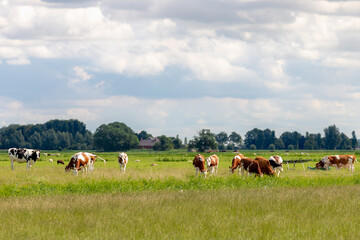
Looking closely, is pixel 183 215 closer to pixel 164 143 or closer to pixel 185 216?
pixel 185 216

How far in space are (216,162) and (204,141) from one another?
314 ft

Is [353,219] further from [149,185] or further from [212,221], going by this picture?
[149,185]

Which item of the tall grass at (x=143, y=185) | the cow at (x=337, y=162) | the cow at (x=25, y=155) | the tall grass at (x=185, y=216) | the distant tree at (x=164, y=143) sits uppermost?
the distant tree at (x=164, y=143)

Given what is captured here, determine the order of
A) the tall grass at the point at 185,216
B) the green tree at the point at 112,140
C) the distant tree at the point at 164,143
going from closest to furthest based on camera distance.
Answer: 1. the tall grass at the point at 185,216
2. the distant tree at the point at 164,143
3. the green tree at the point at 112,140

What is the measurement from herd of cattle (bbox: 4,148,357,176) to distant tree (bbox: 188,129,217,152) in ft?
280

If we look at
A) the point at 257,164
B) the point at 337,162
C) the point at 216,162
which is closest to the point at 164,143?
the point at 337,162

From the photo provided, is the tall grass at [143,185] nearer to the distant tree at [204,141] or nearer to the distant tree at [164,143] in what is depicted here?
the distant tree at [204,141]

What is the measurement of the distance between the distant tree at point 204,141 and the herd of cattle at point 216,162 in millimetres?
85208

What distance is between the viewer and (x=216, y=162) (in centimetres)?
3638

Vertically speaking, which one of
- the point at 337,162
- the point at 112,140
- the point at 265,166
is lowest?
the point at 337,162

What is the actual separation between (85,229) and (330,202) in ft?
30.5

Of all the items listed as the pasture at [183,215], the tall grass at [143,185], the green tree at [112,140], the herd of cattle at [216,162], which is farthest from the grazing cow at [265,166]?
the green tree at [112,140]

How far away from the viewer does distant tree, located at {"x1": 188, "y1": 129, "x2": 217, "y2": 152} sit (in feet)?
433

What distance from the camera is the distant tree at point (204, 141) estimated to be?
132m
